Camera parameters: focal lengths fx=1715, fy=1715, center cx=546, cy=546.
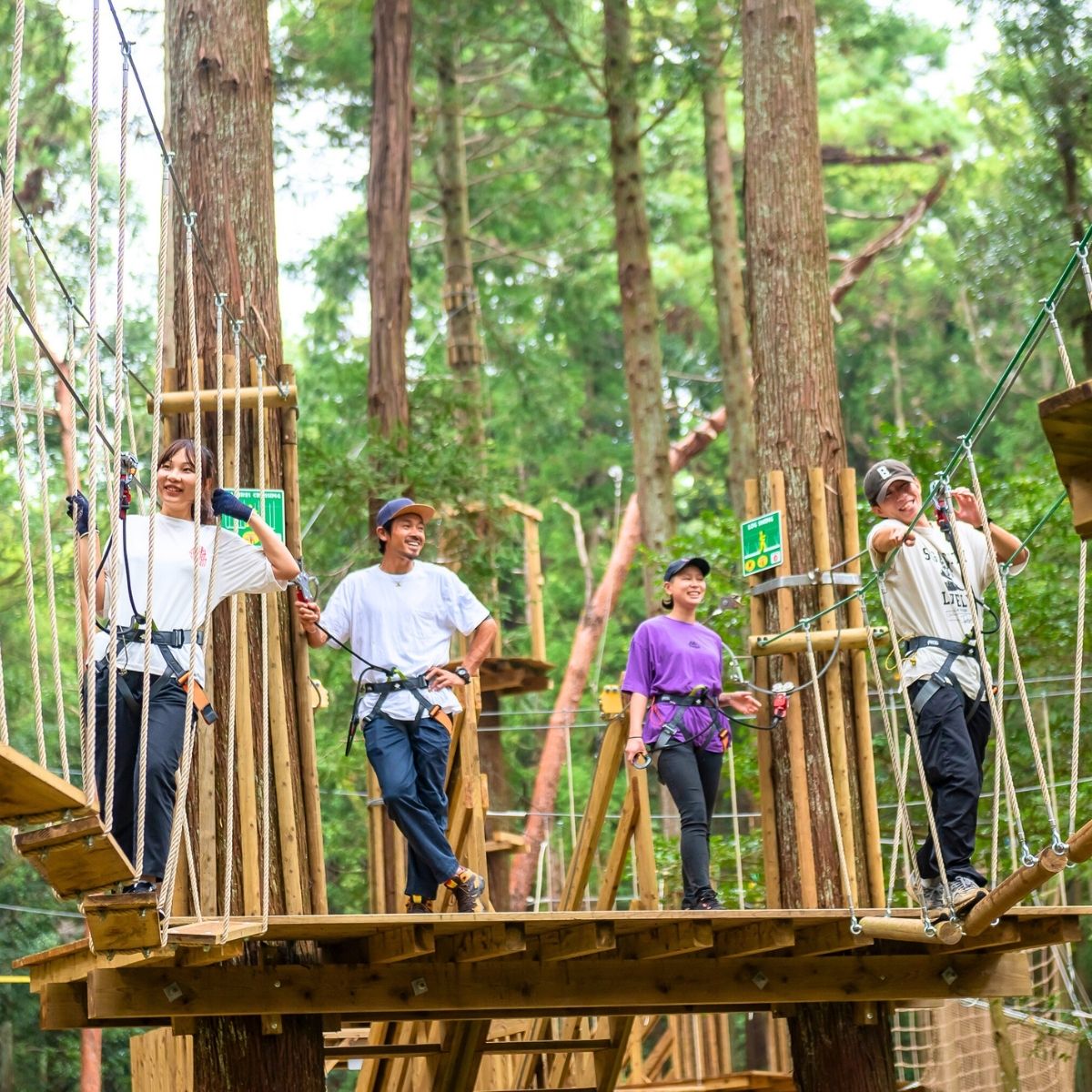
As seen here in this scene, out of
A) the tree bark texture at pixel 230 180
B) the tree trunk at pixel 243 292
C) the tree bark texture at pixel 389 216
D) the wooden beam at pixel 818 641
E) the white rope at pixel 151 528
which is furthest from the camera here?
the tree bark texture at pixel 389 216

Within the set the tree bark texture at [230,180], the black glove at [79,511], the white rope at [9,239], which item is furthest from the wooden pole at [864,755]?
the white rope at [9,239]

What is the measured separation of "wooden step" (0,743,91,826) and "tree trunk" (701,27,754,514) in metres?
10.3

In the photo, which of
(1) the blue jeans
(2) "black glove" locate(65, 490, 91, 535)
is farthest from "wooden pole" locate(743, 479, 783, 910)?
(2) "black glove" locate(65, 490, 91, 535)

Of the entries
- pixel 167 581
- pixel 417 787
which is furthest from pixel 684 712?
pixel 167 581

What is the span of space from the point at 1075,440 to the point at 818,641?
3.53m

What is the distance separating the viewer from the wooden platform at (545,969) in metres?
5.02

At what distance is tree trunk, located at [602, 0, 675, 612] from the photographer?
12.6 m

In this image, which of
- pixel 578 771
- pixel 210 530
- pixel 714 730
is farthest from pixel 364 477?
pixel 578 771

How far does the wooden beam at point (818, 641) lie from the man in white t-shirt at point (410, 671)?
1.32 metres

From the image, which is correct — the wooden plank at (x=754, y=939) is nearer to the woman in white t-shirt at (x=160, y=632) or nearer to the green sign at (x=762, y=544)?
the green sign at (x=762, y=544)

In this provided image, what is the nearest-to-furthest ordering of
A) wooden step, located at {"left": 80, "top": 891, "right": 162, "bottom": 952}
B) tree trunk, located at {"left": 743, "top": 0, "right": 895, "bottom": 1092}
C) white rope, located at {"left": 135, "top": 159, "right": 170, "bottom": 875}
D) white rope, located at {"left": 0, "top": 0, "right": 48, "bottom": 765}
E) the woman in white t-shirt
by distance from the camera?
white rope, located at {"left": 0, "top": 0, "right": 48, "bottom": 765} → wooden step, located at {"left": 80, "top": 891, "right": 162, "bottom": 952} → white rope, located at {"left": 135, "top": 159, "right": 170, "bottom": 875} → the woman in white t-shirt → tree trunk, located at {"left": 743, "top": 0, "right": 895, "bottom": 1092}

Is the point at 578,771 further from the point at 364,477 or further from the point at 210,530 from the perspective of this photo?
the point at 210,530

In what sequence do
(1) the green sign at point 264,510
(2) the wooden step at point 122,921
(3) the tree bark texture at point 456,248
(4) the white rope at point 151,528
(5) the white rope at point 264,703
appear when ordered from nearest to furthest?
(2) the wooden step at point 122,921
(4) the white rope at point 151,528
(5) the white rope at point 264,703
(1) the green sign at point 264,510
(3) the tree bark texture at point 456,248

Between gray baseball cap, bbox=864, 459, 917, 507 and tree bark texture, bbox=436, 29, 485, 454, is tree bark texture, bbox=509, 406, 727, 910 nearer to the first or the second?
tree bark texture, bbox=436, 29, 485, 454
